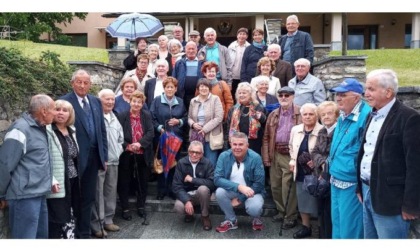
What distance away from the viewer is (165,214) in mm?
5914

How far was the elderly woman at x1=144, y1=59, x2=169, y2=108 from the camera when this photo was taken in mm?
6496

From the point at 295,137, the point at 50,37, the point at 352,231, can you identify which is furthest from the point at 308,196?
the point at 50,37

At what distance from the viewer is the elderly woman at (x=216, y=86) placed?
20.5 ft

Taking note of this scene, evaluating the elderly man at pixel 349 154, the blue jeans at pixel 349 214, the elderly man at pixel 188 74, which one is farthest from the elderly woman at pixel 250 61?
the blue jeans at pixel 349 214

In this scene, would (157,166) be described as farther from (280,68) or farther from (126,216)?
(280,68)

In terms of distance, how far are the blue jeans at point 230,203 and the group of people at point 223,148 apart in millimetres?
15

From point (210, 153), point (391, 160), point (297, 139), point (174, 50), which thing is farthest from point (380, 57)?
point (391, 160)

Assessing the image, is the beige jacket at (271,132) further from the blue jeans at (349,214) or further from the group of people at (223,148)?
the blue jeans at (349,214)

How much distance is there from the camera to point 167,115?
6.03 metres

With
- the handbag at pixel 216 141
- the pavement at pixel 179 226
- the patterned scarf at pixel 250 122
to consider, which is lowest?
the pavement at pixel 179 226

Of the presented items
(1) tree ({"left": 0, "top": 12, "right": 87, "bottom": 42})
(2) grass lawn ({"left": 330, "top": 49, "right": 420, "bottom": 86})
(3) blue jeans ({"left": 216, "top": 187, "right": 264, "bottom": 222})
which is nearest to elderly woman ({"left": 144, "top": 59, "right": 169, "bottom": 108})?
(3) blue jeans ({"left": 216, "top": 187, "right": 264, "bottom": 222})

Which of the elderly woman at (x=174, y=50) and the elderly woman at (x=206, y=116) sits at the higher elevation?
the elderly woman at (x=174, y=50)

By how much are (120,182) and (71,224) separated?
1239 mm

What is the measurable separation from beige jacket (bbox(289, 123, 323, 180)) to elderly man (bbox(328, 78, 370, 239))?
2.57ft
